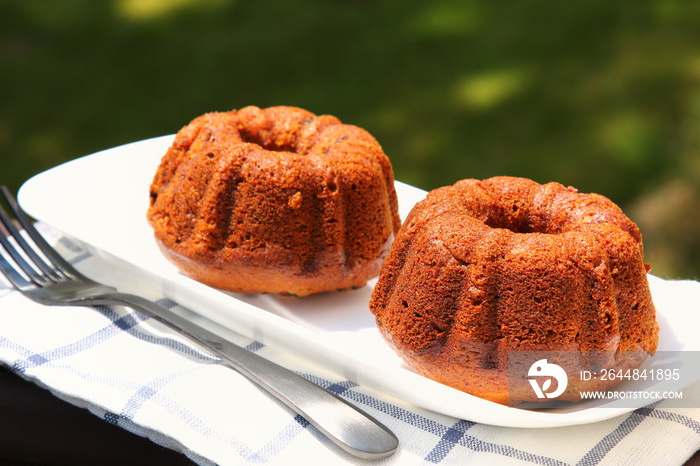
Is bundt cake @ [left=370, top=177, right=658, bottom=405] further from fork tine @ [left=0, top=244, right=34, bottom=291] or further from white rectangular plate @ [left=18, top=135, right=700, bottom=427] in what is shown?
fork tine @ [left=0, top=244, right=34, bottom=291]

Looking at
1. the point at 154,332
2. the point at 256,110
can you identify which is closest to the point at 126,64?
the point at 256,110

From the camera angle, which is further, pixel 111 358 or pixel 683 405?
pixel 111 358

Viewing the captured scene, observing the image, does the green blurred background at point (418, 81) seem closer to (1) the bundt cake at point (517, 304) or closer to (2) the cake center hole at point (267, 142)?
(2) the cake center hole at point (267, 142)

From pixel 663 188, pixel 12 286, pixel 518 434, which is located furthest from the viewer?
pixel 663 188

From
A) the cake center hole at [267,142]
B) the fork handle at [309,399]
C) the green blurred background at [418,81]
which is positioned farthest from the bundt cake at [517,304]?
the green blurred background at [418,81]

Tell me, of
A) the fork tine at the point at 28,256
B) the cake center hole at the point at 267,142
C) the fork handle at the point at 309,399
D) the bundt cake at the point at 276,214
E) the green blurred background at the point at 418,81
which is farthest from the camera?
the green blurred background at the point at 418,81

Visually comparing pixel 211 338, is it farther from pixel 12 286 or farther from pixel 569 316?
pixel 569 316
